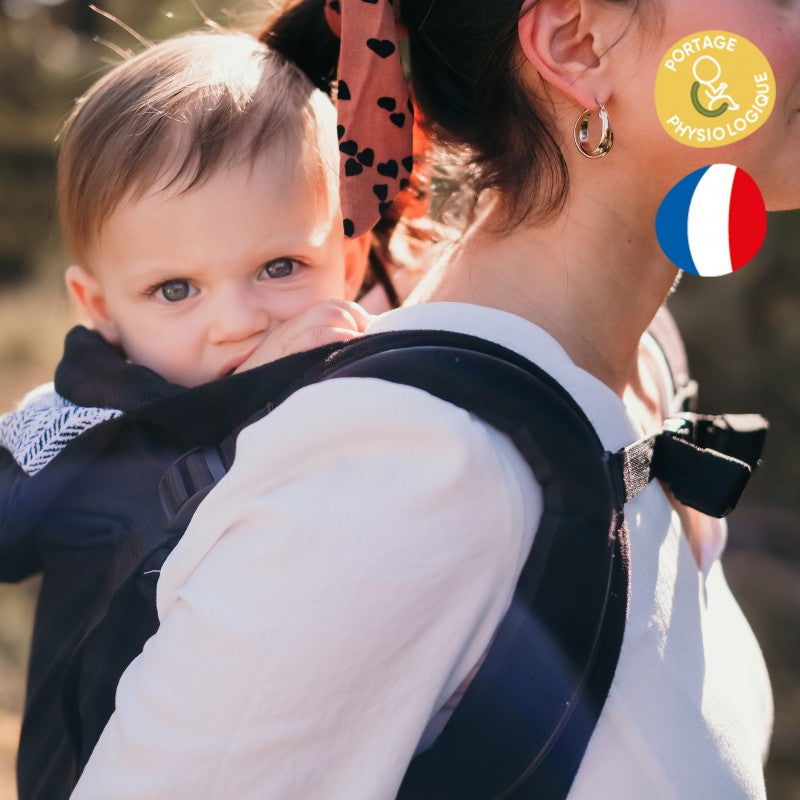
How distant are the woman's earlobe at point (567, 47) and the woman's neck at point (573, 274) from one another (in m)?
0.12

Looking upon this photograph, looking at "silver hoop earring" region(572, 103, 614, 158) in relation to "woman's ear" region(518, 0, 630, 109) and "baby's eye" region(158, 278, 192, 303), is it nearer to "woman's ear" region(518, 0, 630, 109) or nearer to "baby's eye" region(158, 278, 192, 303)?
"woman's ear" region(518, 0, 630, 109)

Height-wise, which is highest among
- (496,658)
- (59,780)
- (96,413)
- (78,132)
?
(78,132)

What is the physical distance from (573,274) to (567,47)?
9.1 inches

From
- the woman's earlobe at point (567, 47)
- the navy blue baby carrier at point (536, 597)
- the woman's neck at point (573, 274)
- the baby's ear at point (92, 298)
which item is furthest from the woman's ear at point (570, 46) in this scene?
the baby's ear at point (92, 298)

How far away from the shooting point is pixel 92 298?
1.34 m

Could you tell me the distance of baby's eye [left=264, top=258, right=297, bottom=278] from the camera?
121 centimetres

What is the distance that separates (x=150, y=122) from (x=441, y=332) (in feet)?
1.68

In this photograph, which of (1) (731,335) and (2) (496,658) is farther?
(1) (731,335)

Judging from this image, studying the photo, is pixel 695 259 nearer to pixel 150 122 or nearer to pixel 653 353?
pixel 653 353

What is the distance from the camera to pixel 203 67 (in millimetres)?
1183

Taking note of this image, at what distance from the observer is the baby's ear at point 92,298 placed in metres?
1.32

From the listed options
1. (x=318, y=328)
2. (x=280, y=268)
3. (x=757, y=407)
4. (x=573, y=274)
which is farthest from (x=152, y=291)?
(x=757, y=407)

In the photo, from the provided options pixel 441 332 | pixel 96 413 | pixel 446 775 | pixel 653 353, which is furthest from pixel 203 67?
pixel 446 775

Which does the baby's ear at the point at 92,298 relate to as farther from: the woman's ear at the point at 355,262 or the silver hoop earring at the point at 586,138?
the silver hoop earring at the point at 586,138
